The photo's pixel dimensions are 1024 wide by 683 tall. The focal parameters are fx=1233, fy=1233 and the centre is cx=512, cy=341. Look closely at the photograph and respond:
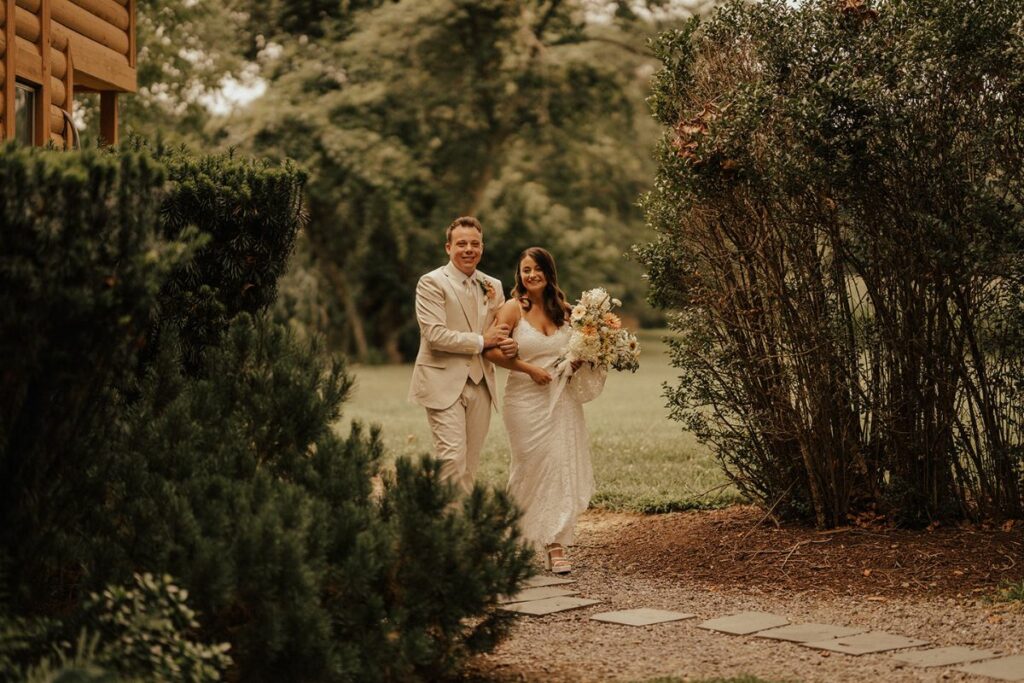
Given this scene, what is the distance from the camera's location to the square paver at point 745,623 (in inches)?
248

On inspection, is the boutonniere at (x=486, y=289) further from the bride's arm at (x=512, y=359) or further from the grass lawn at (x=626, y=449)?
the grass lawn at (x=626, y=449)

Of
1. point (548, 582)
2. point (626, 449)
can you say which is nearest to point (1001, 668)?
point (548, 582)

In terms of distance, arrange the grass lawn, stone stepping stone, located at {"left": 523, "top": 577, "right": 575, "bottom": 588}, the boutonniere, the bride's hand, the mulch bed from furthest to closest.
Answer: the grass lawn
the boutonniere
the bride's hand
stone stepping stone, located at {"left": 523, "top": 577, "right": 575, "bottom": 588}
the mulch bed

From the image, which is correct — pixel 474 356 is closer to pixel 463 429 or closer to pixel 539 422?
pixel 463 429

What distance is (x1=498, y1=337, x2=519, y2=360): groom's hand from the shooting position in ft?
26.7

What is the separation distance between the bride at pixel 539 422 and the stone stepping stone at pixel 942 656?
2.77m

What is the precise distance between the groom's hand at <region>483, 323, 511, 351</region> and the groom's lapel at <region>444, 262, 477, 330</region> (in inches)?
5.9

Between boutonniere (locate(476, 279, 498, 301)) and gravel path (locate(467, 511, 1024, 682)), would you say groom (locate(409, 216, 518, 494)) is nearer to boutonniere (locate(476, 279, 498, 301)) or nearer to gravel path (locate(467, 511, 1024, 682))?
boutonniere (locate(476, 279, 498, 301))

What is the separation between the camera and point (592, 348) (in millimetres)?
8055

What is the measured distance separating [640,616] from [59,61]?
6.42m

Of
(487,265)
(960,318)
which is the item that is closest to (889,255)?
(960,318)

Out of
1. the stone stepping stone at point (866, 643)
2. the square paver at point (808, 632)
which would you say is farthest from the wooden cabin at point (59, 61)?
the stone stepping stone at point (866, 643)

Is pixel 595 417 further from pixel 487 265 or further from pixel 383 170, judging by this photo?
pixel 487 265

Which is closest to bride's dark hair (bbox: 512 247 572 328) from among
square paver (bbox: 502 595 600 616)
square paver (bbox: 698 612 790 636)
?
square paver (bbox: 502 595 600 616)
